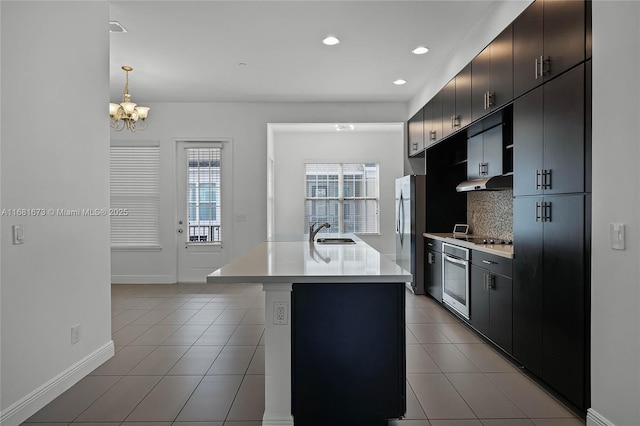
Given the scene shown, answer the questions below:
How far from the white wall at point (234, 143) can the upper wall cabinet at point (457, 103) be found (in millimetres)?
1857

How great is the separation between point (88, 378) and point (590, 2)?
3.93 m

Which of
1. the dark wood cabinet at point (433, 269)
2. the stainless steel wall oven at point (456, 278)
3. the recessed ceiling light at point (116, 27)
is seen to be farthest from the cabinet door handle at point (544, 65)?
the recessed ceiling light at point (116, 27)

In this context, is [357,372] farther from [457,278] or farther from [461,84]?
[461,84]

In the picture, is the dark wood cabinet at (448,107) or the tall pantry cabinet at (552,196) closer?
the tall pantry cabinet at (552,196)

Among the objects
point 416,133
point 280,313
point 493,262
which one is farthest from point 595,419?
point 416,133

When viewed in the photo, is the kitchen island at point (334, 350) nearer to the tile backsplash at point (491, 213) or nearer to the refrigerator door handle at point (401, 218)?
the tile backsplash at point (491, 213)

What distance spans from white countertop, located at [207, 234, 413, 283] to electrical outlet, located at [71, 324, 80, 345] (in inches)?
51.4

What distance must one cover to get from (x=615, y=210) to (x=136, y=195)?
6280mm

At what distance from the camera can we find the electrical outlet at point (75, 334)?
263 cm

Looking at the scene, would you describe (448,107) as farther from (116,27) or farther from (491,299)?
(116,27)

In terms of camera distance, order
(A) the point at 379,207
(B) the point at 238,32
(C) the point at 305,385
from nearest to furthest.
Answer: (C) the point at 305,385, (B) the point at 238,32, (A) the point at 379,207

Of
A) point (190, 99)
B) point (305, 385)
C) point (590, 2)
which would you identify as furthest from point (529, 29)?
point (190, 99)

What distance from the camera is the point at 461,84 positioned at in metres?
3.94

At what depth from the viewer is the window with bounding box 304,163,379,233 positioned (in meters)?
8.13
